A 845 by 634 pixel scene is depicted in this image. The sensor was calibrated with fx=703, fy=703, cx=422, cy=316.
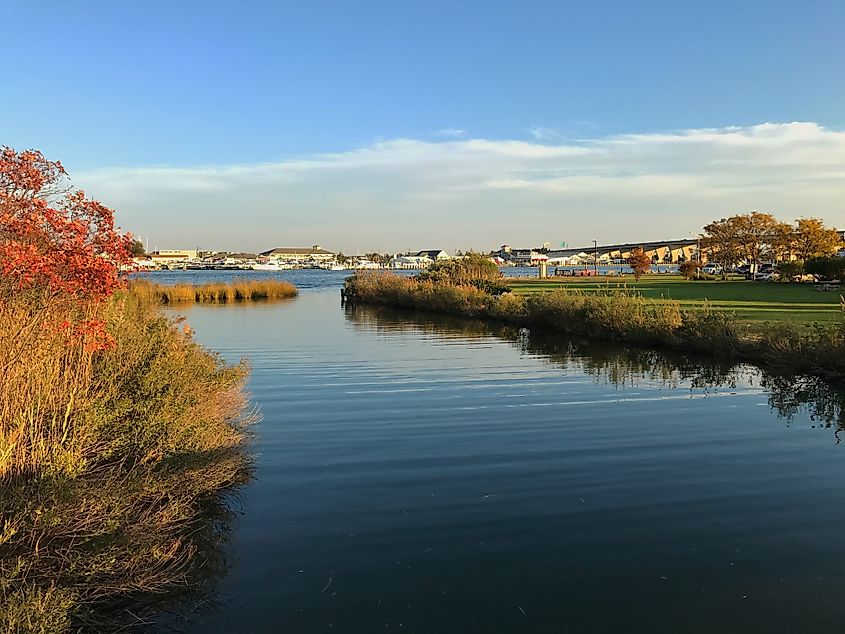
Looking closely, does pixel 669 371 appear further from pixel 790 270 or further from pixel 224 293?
pixel 224 293

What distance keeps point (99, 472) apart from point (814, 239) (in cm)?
6399


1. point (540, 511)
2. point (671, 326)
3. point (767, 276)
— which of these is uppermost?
point (767, 276)

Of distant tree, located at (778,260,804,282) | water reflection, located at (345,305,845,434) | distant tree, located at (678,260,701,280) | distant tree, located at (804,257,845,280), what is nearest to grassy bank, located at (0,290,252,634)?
water reflection, located at (345,305,845,434)

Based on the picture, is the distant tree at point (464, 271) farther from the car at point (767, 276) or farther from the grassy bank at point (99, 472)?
the grassy bank at point (99, 472)

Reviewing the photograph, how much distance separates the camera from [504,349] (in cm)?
2228

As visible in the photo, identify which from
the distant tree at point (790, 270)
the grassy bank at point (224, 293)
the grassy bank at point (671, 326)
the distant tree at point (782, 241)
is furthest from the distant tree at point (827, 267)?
the grassy bank at point (224, 293)

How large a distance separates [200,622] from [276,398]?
9143 millimetres

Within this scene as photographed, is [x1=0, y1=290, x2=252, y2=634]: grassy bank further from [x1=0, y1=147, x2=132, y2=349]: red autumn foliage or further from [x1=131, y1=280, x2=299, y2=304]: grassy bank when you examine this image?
[x1=131, y1=280, x2=299, y2=304]: grassy bank

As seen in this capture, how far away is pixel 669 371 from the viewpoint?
17406 mm

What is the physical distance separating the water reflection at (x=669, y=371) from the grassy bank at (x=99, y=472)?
9365mm

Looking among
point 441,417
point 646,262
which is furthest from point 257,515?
point 646,262

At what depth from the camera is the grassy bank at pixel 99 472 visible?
4641 millimetres

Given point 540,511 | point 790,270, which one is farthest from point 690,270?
point 540,511

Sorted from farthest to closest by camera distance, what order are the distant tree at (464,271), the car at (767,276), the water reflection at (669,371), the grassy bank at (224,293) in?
1. the car at (767,276)
2. the grassy bank at (224,293)
3. the distant tree at (464,271)
4. the water reflection at (669,371)
